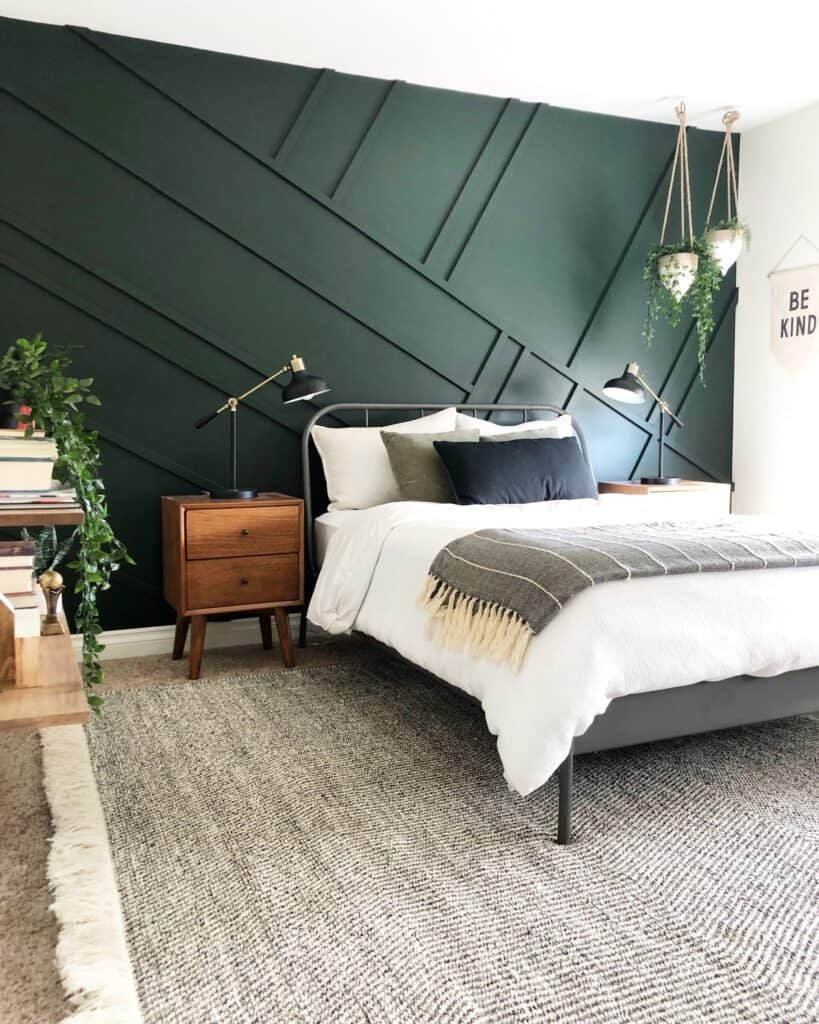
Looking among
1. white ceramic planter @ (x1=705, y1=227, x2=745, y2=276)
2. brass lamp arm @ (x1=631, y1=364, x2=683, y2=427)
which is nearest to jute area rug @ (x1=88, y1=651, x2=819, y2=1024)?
brass lamp arm @ (x1=631, y1=364, x2=683, y2=427)

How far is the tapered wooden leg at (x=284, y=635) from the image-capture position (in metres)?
3.31

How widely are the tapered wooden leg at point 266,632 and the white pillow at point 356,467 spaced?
0.54m

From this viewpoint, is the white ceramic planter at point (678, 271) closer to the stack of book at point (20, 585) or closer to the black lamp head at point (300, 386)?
the black lamp head at point (300, 386)

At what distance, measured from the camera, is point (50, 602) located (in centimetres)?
228

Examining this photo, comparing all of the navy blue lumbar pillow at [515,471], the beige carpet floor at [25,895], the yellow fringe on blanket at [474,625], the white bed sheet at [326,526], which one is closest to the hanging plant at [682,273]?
the navy blue lumbar pillow at [515,471]

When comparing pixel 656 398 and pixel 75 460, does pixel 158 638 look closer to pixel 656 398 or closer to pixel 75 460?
pixel 75 460

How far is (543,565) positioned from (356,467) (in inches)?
63.6

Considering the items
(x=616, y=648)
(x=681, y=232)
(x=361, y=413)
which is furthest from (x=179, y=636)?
(x=681, y=232)

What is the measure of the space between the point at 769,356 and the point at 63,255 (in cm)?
348

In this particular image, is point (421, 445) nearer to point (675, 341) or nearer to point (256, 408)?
point (256, 408)

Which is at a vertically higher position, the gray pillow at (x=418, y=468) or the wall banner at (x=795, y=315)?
the wall banner at (x=795, y=315)

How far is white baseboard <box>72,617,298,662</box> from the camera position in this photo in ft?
11.4

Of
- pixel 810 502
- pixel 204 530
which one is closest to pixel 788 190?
pixel 810 502

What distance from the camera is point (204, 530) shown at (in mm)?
3189
